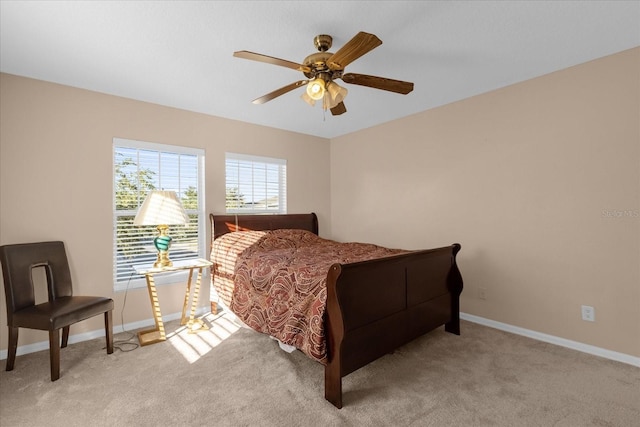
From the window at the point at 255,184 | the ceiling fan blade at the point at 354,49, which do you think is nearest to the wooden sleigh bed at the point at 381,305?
the ceiling fan blade at the point at 354,49

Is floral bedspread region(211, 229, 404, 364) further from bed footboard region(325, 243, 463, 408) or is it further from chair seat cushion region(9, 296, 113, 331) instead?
chair seat cushion region(9, 296, 113, 331)

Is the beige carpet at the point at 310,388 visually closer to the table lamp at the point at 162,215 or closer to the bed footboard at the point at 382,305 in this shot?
the bed footboard at the point at 382,305

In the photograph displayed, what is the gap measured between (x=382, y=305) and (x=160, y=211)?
2.24 meters

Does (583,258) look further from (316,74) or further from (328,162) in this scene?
(328,162)

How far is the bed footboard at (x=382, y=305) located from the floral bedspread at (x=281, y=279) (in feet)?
0.41

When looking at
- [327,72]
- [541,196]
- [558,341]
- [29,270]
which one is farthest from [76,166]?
[558,341]

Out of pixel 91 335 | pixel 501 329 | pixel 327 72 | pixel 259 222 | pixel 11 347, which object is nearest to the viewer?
pixel 327 72

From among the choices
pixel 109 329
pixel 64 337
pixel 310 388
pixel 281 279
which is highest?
pixel 281 279

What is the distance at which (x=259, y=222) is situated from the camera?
4145 mm

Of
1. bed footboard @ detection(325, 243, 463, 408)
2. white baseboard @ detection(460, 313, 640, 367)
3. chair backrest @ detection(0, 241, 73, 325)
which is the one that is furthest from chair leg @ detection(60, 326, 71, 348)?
white baseboard @ detection(460, 313, 640, 367)

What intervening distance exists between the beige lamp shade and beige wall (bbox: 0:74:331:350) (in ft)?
1.66

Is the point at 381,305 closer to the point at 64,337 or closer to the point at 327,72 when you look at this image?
the point at 327,72

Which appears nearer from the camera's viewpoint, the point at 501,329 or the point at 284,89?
the point at 284,89

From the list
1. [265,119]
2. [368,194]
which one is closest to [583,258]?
[368,194]
